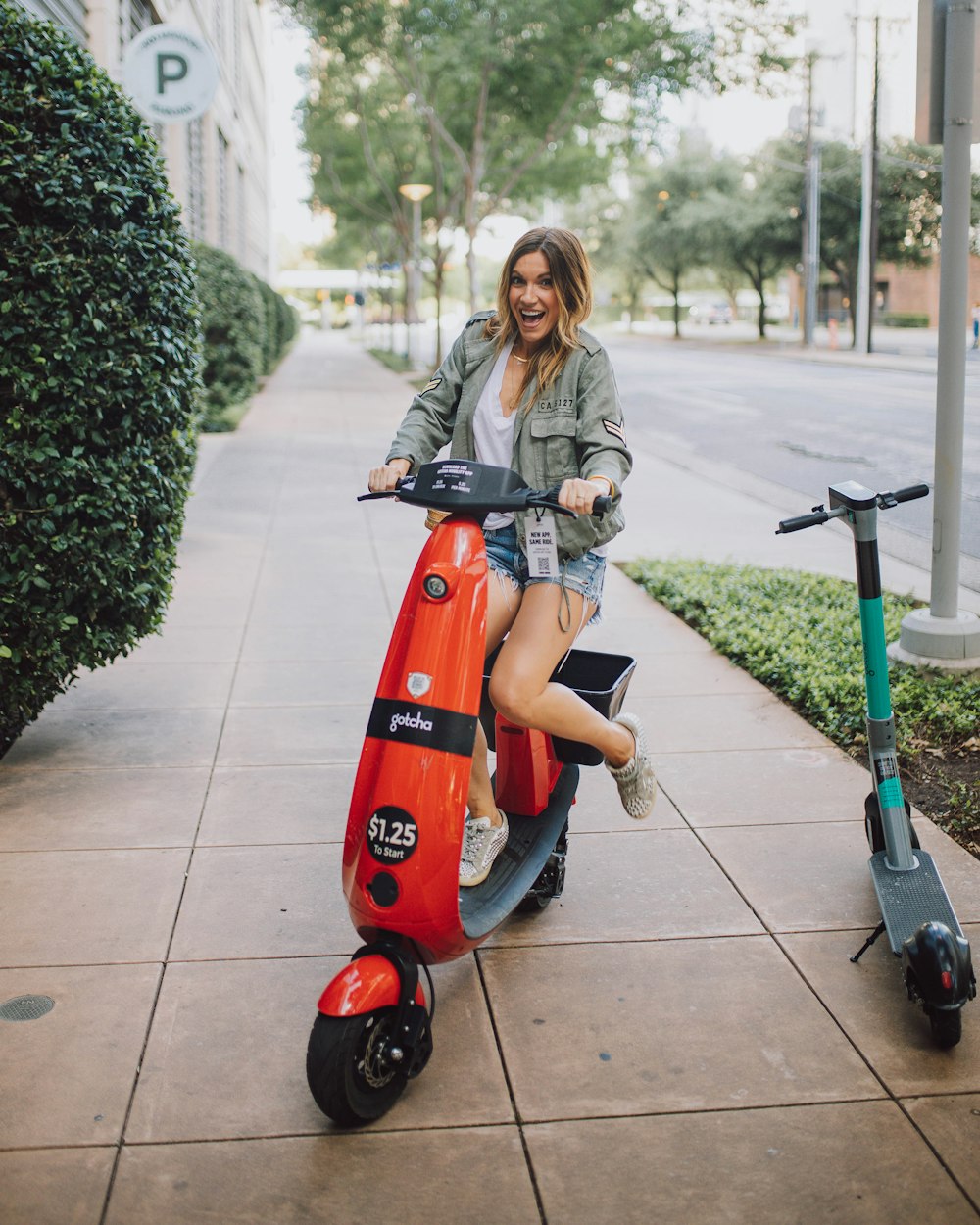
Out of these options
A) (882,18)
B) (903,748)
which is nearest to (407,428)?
(903,748)

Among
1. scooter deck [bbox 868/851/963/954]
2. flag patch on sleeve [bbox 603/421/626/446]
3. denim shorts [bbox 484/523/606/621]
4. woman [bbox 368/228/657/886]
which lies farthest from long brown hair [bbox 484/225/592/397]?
scooter deck [bbox 868/851/963/954]

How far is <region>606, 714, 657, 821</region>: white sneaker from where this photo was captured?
3576mm

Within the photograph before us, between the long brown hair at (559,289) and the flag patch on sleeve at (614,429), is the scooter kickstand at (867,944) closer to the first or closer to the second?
the flag patch on sleeve at (614,429)

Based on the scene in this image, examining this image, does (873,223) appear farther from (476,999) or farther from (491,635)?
(476,999)

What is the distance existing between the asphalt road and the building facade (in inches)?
249

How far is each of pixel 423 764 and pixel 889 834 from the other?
56.9 inches

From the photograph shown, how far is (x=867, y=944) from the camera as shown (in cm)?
334

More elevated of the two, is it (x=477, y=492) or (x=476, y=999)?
(x=477, y=492)

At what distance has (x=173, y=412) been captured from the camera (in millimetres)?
4883

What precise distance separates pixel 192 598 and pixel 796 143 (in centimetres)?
4251

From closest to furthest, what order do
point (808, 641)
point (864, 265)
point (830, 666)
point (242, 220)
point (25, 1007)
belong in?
point (25, 1007) → point (830, 666) → point (808, 641) → point (242, 220) → point (864, 265)

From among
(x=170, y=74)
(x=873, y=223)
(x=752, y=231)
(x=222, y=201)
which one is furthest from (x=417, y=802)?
(x=752, y=231)

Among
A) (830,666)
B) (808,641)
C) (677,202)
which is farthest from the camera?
→ (677,202)

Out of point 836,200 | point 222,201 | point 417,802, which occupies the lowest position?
point 417,802
